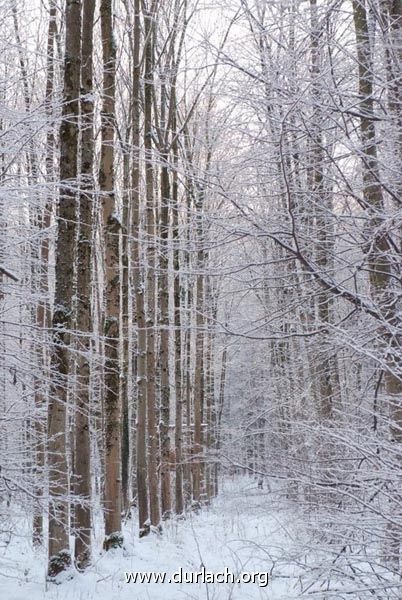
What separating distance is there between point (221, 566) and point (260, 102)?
6.51m

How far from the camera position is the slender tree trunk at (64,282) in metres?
6.58

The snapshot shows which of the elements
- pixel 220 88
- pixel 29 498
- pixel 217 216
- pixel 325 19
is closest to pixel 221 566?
pixel 29 498

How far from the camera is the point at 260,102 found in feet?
13.6

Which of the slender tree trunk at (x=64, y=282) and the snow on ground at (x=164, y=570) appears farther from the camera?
the slender tree trunk at (x=64, y=282)

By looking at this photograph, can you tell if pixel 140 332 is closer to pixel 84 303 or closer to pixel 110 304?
pixel 110 304

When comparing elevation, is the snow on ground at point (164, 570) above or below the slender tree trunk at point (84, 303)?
below

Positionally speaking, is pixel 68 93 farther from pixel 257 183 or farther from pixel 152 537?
pixel 152 537

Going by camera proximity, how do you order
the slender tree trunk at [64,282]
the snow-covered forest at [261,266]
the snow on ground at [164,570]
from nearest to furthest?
the snow-covered forest at [261,266]
the snow on ground at [164,570]
the slender tree trunk at [64,282]

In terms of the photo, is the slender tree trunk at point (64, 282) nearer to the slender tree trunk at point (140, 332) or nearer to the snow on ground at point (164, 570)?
the snow on ground at point (164, 570)

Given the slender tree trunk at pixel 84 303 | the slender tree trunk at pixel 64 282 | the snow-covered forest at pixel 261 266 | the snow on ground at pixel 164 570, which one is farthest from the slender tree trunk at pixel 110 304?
the slender tree trunk at pixel 64 282

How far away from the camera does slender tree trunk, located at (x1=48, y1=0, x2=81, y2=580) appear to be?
6.58 m

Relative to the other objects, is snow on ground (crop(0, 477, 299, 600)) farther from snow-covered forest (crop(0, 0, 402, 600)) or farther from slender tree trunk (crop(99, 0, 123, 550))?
slender tree trunk (crop(99, 0, 123, 550))

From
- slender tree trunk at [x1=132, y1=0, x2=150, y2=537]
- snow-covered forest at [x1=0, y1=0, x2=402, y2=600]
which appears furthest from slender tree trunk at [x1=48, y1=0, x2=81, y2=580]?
slender tree trunk at [x1=132, y1=0, x2=150, y2=537]

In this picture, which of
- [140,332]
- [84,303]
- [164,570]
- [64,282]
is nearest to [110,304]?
[84,303]
